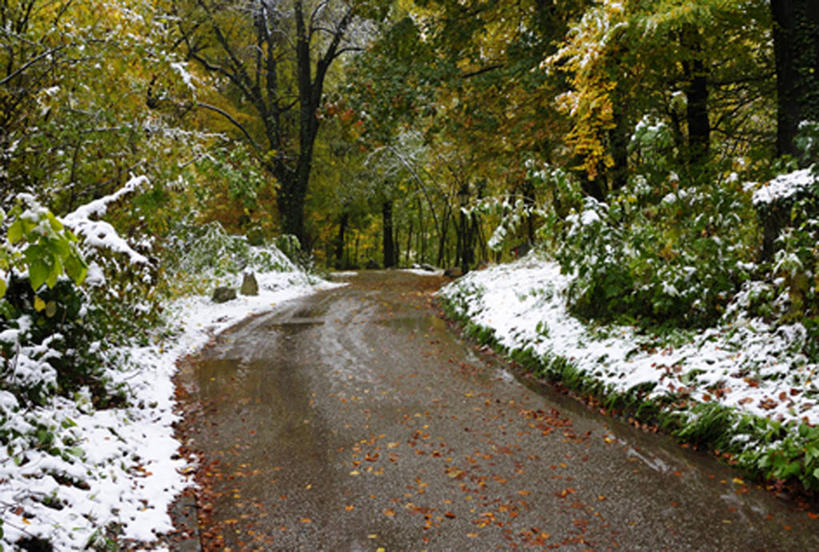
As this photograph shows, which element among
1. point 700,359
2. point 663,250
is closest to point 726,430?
point 700,359

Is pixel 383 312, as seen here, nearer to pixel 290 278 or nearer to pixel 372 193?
pixel 290 278

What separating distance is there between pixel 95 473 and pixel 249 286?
10.7m

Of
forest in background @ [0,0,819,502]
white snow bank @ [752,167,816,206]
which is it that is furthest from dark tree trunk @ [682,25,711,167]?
white snow bank @ [752,167,816,206]

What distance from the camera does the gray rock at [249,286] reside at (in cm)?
1441

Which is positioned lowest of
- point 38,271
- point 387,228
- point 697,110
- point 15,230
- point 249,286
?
point 249,286

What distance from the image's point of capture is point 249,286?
1445 cm

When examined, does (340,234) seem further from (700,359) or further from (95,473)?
(95,473)

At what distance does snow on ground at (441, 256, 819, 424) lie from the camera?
15.5 feet

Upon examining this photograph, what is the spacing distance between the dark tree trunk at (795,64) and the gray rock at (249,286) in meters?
12.0

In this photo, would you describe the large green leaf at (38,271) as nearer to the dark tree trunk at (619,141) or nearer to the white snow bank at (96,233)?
the white snow bank at (96,233)

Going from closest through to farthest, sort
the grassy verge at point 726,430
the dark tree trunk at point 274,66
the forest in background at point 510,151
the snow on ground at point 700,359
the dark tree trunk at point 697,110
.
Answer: the grassy verge at point 726,430
the snow on ground at point 700,359
the forest in background at point 510,151
the dark tree trunk at point 697,110
the dark tree trunk at point 274,66

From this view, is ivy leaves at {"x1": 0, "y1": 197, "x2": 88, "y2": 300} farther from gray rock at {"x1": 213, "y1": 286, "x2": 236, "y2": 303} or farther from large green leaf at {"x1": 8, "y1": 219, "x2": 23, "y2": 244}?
gray rock at {"x1": 213, "y1": 286, "x2": 236, "y2": 303}

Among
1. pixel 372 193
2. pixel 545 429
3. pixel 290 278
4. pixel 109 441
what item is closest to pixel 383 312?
pixel 290 278

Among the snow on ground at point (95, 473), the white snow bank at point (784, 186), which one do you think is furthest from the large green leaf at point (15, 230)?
the white snow bank at point (784, 186)
